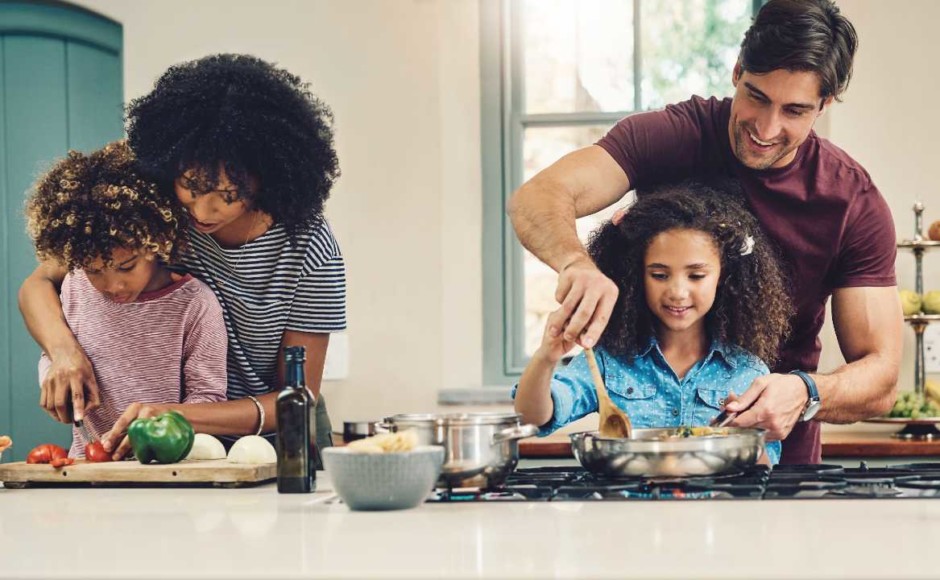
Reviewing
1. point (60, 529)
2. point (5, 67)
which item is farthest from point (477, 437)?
point (5, 67)

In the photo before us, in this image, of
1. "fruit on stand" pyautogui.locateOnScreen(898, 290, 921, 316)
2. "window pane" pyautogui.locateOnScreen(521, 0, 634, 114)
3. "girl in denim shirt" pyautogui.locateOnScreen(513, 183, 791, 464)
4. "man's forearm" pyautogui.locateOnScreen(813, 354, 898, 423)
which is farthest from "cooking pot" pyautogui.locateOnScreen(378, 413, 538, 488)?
"window pane" pyautogui.locateOnScreen(521, 0, 634, 114)

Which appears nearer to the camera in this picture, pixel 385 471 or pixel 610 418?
pixel 385 471

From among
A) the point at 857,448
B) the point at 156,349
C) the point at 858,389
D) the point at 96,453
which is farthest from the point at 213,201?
the point at 857,448

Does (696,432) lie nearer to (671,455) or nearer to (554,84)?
(671,455)

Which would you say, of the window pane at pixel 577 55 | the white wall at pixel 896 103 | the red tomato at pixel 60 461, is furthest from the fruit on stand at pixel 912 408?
the red tomato at pixel 60 461

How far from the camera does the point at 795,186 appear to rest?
2342 millimetres

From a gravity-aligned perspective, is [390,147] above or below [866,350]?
above

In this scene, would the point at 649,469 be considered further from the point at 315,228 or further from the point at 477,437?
the point at 315,228

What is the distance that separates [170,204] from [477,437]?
953 mm

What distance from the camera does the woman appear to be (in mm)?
2205

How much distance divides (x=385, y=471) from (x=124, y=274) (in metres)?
1.01

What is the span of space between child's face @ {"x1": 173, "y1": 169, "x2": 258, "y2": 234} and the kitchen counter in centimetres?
148

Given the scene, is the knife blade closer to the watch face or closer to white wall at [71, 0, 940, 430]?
the watch face

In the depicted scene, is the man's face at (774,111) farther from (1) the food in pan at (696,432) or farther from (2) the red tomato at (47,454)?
(2) the red tomato at (47,454)
